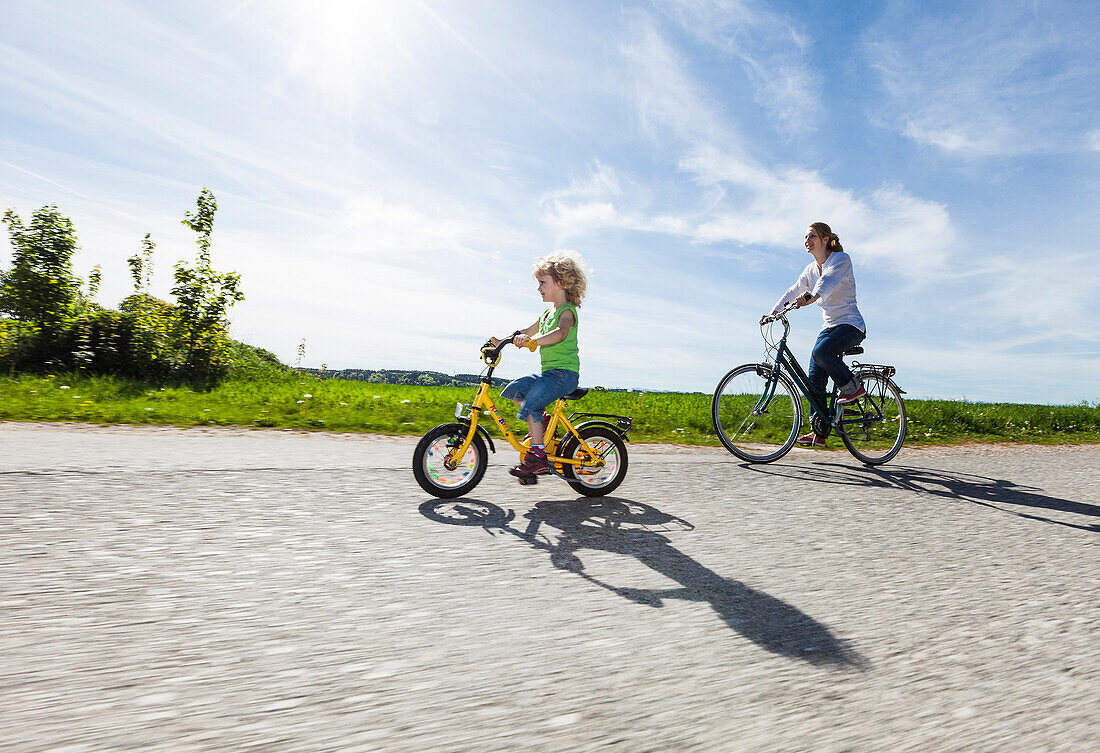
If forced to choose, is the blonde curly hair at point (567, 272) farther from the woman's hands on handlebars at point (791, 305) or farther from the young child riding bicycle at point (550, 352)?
the woman's hands on handlebars at point (791, 305)

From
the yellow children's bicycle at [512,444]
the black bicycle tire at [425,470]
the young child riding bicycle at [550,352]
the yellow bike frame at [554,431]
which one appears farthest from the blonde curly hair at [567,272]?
the black bicycle tire at [425,470]

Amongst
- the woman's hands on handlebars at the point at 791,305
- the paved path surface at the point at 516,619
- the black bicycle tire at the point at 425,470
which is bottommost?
the paved path surface at the point at 516,619

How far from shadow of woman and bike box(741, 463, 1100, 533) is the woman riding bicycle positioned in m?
0.77

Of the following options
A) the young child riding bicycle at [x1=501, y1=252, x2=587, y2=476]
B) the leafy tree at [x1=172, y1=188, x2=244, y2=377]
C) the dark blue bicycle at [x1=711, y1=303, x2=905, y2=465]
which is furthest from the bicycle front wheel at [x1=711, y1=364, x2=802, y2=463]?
the leafy tree at [x1=172, y1=188, x2=244, y2=377]

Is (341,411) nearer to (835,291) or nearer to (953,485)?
(835,291)

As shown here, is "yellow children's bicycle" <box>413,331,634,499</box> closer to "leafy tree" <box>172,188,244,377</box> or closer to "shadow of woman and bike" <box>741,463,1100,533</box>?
"shadow of woman and bike" <box>741,463,1100,533</box>

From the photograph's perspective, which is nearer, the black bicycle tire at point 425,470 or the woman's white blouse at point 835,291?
the black bicycle tire at point 425,470

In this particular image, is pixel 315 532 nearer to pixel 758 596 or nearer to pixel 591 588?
pixel 591 588

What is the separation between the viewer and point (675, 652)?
2207 millimetres

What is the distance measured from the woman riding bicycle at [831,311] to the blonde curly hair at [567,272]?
3.16 m

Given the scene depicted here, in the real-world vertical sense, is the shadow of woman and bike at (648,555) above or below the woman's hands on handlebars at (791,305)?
below

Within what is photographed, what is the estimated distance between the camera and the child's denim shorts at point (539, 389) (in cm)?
481

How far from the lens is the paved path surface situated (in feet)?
5.59

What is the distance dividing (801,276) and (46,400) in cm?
1017
